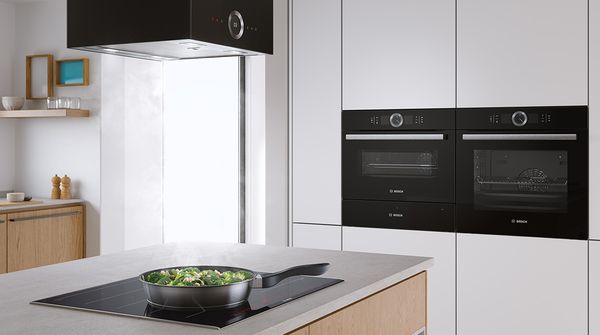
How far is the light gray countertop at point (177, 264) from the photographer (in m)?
1.68

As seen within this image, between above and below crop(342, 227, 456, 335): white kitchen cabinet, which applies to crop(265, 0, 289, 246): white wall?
above

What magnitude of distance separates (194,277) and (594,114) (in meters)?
2.35

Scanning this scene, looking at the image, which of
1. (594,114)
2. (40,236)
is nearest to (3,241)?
(40,236)

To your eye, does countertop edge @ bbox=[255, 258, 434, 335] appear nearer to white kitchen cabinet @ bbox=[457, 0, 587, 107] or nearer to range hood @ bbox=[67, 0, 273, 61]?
range hood @ bbox=[67, 0, 273, 61]

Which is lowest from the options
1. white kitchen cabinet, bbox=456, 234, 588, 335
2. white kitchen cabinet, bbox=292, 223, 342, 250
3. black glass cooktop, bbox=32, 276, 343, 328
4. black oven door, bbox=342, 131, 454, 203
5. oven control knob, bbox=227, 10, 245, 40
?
white kitchen cabinet, bbox=456, 234, 588, 335

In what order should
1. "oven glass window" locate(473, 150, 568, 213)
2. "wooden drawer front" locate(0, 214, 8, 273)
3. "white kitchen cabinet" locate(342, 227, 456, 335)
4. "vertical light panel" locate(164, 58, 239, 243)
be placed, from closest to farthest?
"oven glass window" locate(473, 150, 568, 213)
"white kitchen cabinet" locate(342, 227, 456, 335)
"wooden drawer front" locate(0, 214, 8, 273)
"vertical light panel" locate(164, 58, 239, 243)

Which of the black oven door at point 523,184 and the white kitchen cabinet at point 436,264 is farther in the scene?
the white kitchen cabinet at point 436,264

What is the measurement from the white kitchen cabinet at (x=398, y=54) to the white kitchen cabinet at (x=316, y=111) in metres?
0.08

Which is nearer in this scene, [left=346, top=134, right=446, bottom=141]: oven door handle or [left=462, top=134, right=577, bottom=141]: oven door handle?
[left=462, top=134, right=577, bottom=141]: oven door handle

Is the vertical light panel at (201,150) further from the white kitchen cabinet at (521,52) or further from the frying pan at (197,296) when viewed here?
the frying pan at (197,296)

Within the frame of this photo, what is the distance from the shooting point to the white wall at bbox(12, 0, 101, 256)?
585 centimetres

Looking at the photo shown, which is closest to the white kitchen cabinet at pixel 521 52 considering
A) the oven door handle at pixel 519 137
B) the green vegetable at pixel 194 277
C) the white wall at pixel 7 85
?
the oven door handle at pixel 519 137

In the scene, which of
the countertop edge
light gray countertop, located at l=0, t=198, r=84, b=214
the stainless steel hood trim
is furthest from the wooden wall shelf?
the countertop edge

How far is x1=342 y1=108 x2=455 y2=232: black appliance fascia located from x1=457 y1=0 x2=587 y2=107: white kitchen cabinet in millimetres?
269
